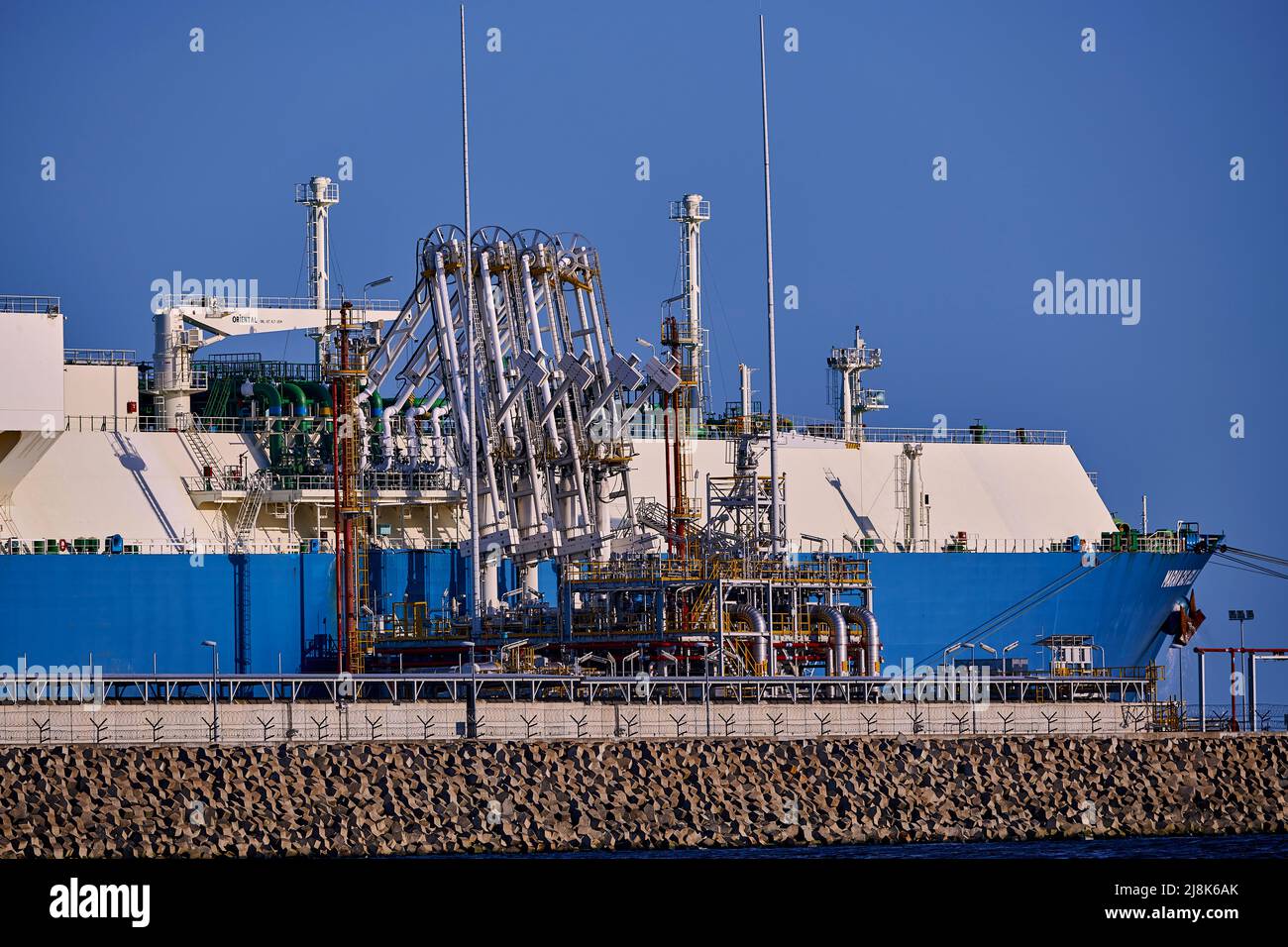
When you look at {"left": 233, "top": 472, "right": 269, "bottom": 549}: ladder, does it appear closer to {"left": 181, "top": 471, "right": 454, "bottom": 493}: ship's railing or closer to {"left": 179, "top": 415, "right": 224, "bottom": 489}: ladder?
{"left": 181, "top": 471, "right": 454, "bottom": 493}: ship's railing

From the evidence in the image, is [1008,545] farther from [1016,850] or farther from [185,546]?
[1016,850]

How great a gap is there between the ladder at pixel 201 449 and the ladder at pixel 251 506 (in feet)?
3.42

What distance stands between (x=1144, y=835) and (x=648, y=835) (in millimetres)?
11896

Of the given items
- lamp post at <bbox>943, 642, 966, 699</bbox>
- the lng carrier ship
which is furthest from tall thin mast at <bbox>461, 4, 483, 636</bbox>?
lamp post at <bbox>943, 642, 966, 699</bbox>

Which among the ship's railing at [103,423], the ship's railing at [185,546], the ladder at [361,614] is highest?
the ship's railing at [103,423]

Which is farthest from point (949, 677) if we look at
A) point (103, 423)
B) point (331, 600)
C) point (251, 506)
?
point (103, 423)

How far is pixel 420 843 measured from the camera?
49906 millimetres

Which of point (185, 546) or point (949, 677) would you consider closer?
point (949, 677)

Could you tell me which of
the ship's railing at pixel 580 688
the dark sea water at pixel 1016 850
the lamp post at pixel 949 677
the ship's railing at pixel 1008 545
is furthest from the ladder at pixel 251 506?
the dark sea water at pixel 1016 850

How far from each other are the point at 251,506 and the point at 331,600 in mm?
4981

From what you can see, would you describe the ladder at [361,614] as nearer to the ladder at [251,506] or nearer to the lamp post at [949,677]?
the ladder at [251,506]

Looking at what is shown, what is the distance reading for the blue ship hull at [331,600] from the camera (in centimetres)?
6925

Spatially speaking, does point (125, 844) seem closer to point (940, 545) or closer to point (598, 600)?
point (598, 600)

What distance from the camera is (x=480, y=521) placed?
7544 centimetres
